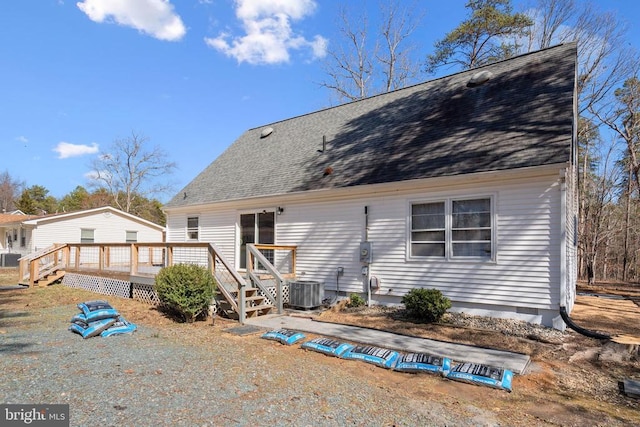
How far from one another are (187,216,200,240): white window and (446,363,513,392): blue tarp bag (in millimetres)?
10935

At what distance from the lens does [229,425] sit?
3.12 m

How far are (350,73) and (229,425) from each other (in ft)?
80.3

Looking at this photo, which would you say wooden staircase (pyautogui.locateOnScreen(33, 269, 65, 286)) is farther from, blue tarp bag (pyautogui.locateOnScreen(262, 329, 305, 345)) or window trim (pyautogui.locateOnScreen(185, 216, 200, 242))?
blue tarp bag (pyautogui.locateOnScreen(262, 329, 305, 345))

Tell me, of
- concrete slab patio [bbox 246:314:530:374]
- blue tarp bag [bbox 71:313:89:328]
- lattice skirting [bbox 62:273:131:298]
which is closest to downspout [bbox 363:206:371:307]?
concrete slab patio [bbox 246:314:530:374]

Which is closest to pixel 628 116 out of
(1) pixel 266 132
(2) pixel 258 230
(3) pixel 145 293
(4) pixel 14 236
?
(1) pixel 266 132

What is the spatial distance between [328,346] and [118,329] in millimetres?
3655

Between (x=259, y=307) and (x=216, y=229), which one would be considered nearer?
(x=259, y=307)

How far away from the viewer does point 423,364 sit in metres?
4.77

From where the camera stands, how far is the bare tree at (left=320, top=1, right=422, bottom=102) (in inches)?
930

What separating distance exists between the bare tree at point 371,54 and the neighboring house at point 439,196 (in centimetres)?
1265

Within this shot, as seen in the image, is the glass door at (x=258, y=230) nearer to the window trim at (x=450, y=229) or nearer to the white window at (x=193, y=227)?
the white window at (x=193, y=227)

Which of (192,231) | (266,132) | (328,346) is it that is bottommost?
(328,346)

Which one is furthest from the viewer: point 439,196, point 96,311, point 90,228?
point 90,228

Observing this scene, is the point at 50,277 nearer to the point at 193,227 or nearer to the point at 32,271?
the point at 32,271
